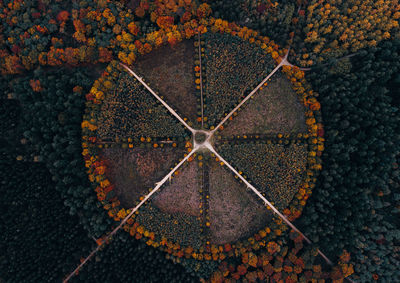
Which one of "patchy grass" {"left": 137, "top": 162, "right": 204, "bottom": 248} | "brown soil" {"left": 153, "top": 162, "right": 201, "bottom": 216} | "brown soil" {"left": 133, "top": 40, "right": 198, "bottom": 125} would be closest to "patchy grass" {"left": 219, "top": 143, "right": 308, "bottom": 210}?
"brown soil" {"left": 153, "top": 162, "right": 201, "bottom": 216}

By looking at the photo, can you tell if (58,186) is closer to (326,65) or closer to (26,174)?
(26,174)

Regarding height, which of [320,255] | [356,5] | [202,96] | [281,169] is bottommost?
[320,255]

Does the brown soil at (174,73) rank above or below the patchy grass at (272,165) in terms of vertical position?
above

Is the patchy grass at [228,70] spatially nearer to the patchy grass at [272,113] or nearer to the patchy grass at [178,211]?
the patchy grass at [272,113]

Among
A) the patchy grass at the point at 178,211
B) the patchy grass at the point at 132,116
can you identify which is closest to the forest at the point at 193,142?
the patchy grass at the point at 132,116

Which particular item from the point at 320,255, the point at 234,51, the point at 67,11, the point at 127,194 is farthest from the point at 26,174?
the point at 320,255

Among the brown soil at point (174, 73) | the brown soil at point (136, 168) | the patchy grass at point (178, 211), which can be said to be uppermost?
the brown soil at point (174, 73)
